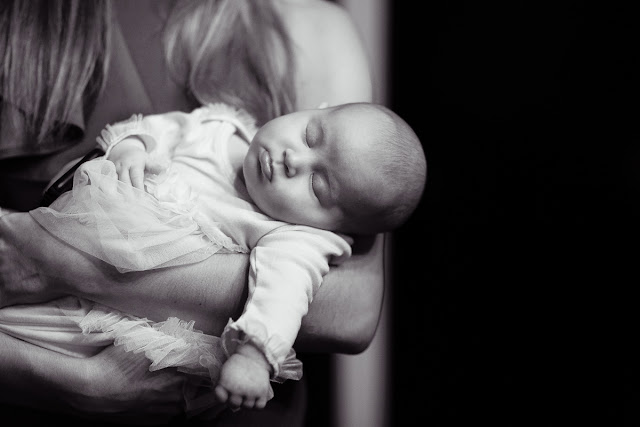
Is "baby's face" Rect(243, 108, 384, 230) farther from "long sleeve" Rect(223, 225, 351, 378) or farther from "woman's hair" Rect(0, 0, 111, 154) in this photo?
"woman's hair" Rect(0, 0, 111, 154)

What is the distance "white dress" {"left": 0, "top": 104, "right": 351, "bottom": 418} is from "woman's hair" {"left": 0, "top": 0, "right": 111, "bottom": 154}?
0.14m

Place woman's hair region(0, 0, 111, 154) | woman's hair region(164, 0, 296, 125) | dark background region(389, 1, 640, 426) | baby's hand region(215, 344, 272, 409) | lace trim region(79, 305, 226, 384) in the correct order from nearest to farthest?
baby's hand region(215, 344, 272, 409) → lace trim region(79, 305, 226, 384) → woman's hair region(0, 0, 111, 154) → woman's hair region(164, 0, 296, 125) → dark background region(389, 1, 640, 426)

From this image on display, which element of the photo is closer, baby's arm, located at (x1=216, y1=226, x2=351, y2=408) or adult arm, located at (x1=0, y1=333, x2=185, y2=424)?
baby's arm, located at (x1=216, y1=226, x2=351, y2=408)

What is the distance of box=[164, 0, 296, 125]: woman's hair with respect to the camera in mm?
1168

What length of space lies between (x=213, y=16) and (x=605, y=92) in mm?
923

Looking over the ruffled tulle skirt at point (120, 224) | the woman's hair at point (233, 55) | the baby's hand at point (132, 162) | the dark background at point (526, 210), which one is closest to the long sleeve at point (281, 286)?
the ruffled tulle skirt at point (120, 224)

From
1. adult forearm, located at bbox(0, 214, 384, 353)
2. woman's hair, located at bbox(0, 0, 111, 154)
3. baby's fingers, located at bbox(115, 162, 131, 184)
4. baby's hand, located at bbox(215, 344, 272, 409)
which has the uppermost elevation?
woman's hair, located at bbox(0, 0, 111, 154)

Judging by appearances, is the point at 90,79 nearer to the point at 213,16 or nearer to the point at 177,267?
the point at 213,16

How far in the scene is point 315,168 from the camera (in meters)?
0.92

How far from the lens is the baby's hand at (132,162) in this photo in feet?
2.96

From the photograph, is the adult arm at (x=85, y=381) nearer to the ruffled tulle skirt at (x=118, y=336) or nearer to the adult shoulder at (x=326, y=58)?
the ruffled tulle skirt at (x=118, y=336)

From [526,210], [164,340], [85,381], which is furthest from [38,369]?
[526,210]

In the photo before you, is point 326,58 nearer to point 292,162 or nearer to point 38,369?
point 292,162

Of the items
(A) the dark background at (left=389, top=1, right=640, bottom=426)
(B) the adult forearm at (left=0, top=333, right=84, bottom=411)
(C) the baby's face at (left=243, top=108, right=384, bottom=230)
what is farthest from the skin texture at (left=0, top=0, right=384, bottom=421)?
(A) the dark background at (left=389, top=1, right=640, bottom=426)
